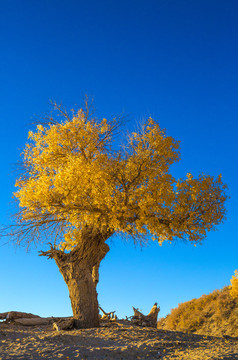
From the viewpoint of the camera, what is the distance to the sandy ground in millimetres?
8930

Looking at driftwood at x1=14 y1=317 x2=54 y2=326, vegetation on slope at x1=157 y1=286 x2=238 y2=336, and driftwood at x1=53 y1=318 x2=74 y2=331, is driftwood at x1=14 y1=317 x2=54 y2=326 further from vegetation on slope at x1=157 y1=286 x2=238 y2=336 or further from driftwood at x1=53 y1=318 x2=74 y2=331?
vegetation on slope at x1=157 y1=286 x2=238 y2=336

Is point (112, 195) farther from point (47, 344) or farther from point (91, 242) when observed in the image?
point (47, 344)

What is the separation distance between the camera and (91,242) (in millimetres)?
14656

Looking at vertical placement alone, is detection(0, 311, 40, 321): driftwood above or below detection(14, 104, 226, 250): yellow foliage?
below

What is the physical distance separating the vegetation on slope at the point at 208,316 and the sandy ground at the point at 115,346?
1236 centimetres

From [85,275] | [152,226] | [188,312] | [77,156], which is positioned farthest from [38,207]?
[188,312]

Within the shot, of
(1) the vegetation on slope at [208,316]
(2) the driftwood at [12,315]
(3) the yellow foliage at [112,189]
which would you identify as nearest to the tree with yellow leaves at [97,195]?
(3) the yellow foliage at [112,189]

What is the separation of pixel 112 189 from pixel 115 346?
539cm

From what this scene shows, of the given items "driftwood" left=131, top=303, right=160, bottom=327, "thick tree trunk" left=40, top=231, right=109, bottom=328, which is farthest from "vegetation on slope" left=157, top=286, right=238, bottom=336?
"thick tree trunk" left=40, top=231, right=109, bottom=328

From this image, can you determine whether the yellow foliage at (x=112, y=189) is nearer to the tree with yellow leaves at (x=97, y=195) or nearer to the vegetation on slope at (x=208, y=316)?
the tree with yellow leaves at (x=97, y=195)

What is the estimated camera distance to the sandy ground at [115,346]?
29.3 ft

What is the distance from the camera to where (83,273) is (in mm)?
14242

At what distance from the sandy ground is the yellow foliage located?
3.78m

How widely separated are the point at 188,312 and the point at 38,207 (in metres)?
19.1
